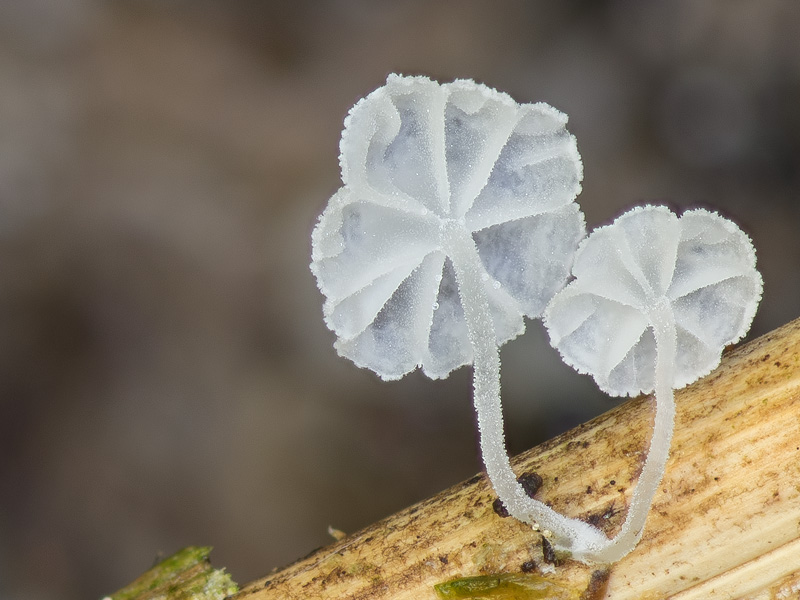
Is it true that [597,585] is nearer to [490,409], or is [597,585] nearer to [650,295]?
[490,409]

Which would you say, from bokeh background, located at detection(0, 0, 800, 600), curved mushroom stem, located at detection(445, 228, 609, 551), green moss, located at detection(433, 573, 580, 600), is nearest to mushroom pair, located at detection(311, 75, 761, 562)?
curved mushroom stem, located at detection(445, 228, 609, 551)

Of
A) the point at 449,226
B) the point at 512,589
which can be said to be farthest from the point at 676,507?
the point at 449,226

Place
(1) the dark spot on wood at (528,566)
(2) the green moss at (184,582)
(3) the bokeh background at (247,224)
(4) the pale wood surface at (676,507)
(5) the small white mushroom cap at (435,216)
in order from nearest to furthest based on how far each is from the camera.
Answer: (5) the small white mushroom cap at (435,216), (4) the pale wood surface at (676,507), (1) the dark spot on wood at (528,566), (2) the green moss at (184,582), (3) the bokeh background at (247,224)

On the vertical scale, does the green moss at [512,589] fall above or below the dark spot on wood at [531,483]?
below

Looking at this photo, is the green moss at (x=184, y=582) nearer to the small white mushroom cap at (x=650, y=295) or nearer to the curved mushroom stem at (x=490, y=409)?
the curved mushroom stem at (x=490, y=409)

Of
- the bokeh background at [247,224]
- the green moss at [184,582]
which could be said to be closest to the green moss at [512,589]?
the green moss at [184,582]

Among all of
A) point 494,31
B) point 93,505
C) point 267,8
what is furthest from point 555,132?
point 93,505
